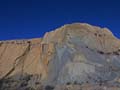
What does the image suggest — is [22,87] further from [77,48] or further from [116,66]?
[116,66]

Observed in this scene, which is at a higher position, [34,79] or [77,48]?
[77,48]

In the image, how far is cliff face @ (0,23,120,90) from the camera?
85688 millimetres

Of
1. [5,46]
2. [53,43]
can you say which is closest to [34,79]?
[53,43]

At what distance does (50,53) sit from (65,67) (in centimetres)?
648

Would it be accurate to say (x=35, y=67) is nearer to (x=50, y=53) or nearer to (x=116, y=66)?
(x=50, y=53)

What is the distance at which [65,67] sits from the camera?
86.6 metres

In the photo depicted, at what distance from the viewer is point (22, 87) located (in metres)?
87.1

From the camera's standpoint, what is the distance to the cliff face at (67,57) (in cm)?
8569

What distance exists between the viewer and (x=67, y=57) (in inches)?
3482

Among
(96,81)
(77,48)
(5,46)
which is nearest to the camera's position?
(96,81)

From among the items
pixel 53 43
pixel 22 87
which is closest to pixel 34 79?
pixel 22 87

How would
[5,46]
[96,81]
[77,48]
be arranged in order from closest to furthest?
[96,81]
[77,48]
[5,46]

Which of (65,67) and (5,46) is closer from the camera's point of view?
(65,67)

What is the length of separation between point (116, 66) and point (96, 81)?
7577mm
